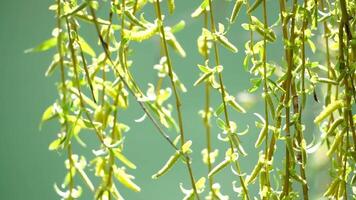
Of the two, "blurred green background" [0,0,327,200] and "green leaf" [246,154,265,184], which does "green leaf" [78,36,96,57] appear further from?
"blurred green background" [0,0,327,200]

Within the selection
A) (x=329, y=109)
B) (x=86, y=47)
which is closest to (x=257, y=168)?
(x=329, y=109)

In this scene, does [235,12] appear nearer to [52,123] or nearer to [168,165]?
[168,165]

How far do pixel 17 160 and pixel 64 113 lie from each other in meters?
1.03

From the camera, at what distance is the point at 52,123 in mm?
1584

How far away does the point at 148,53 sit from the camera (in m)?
1.51

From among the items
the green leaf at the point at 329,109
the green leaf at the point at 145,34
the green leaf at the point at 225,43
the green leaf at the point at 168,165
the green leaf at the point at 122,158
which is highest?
the green leaf at the point at 145,34

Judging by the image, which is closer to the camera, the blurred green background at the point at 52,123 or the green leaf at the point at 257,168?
the green leaf at the point at 257,168

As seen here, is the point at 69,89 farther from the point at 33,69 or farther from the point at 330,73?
the point at 33,69

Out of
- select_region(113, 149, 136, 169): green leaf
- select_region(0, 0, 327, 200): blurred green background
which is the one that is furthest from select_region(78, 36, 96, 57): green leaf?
select_region(0, 0, 327, 200): blurred green background

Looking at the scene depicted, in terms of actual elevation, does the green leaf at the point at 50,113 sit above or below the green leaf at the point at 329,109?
above

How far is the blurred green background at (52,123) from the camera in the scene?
1.51 m

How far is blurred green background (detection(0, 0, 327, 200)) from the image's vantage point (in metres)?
1.51

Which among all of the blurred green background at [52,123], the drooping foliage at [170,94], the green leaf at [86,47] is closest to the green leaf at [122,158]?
the drooping foliage at [170,94]

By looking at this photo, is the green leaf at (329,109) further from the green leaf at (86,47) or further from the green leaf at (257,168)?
the green leaf at (86,47)
